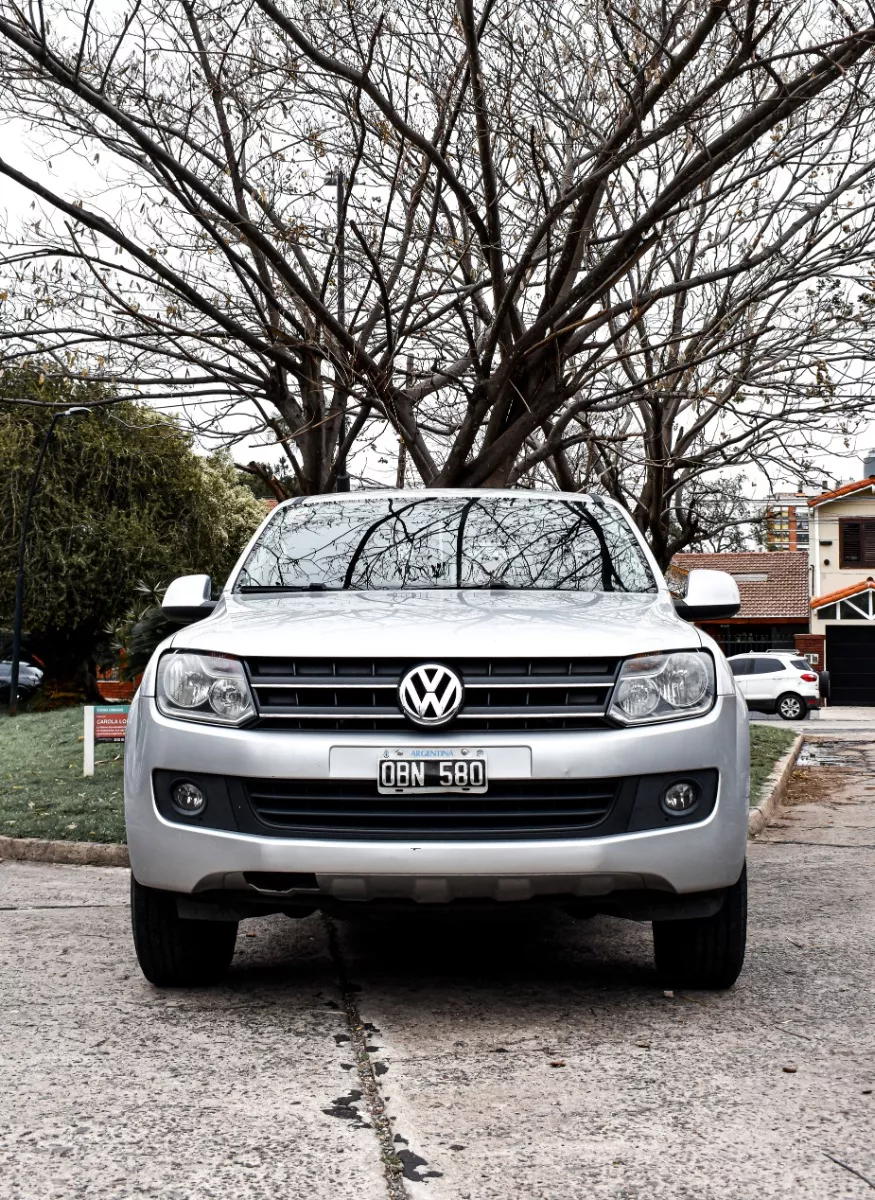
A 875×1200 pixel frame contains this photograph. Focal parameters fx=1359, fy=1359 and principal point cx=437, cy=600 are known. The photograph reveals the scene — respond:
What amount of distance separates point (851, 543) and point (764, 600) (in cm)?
377

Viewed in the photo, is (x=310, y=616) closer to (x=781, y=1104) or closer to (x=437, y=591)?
(x=437, y=591)

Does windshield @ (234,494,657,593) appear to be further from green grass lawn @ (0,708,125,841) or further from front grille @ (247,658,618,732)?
green grass lawn @ (0,708,125,841)

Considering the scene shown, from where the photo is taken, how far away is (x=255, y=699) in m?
4.15

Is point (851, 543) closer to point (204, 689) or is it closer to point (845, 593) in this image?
point (845, 593)

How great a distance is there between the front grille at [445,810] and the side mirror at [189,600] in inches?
50.9

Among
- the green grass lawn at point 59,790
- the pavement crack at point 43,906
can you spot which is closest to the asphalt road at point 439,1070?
the pavement crack at point 43,906

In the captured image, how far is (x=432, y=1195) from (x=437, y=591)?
258 centimetres

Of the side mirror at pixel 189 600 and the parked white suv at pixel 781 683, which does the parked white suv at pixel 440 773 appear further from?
the parked white suv at pixel 781 683

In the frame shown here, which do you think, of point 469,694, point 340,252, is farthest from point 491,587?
A: point 340,252

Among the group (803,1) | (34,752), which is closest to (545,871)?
(803,1)

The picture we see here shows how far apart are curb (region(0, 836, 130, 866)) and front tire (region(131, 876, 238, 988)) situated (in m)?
3.86

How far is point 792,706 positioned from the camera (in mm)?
33438

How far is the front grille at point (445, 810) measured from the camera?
13.1 feet

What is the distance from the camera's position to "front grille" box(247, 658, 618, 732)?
406 centimetres
